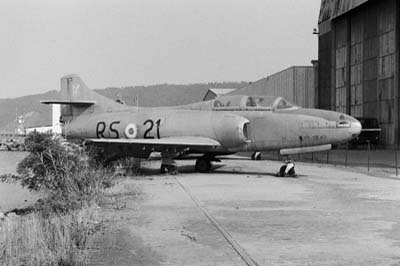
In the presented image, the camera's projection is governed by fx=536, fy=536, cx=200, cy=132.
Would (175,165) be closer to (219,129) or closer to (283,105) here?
(219,129)

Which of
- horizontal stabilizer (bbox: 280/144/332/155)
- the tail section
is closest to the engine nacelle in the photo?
horizontal stabilizer (bbox: 280/144/332/155)

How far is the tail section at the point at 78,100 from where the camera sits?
71.9 feet

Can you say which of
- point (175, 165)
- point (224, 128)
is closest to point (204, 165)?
point (175, 165)

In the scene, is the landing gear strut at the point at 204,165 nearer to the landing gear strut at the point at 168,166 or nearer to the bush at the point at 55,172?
the landing gear strut at the point at 168,166

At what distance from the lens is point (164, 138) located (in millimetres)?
18969

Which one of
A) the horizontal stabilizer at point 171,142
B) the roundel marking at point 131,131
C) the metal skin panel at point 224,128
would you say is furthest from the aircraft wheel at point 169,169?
the roundel marking at point 131,131

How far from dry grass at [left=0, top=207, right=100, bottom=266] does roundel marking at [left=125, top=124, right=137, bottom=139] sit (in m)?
11.9

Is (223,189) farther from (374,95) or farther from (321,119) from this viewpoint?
(374,95)

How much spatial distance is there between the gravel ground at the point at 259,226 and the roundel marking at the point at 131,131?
21.4ft

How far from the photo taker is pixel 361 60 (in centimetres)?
3984

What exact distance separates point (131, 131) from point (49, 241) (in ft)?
44.9

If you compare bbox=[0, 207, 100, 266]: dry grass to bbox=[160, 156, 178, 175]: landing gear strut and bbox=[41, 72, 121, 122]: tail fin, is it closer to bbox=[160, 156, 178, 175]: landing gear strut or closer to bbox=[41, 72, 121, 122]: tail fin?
bbox=[160, 156, 178, 175]: landing gear strut

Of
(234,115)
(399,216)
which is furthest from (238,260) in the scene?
(234,115)

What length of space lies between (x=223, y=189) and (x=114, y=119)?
8797mm
